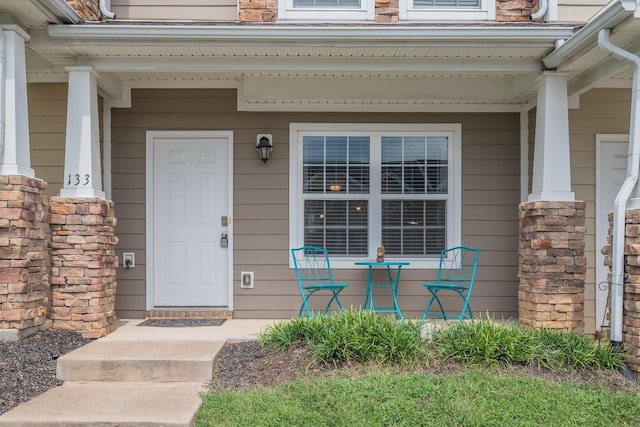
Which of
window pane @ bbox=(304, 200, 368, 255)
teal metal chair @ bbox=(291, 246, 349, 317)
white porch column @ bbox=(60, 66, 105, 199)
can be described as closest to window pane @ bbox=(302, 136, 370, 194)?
window pane @ bbox=(304, 200, 368, 255)

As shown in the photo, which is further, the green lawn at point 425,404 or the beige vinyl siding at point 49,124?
the beige vinyl siding at point 49,124

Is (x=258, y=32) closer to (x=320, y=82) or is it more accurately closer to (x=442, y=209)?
(x=320, y=82)

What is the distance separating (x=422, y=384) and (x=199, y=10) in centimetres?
402

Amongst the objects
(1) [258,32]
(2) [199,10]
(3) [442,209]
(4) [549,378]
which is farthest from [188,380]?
(2) [199,10]

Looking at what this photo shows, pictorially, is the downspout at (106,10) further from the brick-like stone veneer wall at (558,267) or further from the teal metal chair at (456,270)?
the brick-like stone veneer wall at (558,267)

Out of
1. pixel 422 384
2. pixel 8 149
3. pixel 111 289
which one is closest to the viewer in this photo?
pixel 422 384

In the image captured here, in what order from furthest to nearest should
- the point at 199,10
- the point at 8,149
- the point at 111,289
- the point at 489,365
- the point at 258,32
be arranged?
the point at 199,10 → the point at 111,289 → the point at 258,32 → the point at 8,149 → the point at 489,365

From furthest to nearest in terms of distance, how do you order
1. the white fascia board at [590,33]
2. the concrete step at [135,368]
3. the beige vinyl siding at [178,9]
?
the beige vinyl siding at [178,9] → the concrete step at [135,368] → the white fascia board at [590,33]

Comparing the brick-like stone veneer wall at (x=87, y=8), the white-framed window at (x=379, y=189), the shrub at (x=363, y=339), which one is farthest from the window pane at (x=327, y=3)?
the shrub at (x=363, y=339)

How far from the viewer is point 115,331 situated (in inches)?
177

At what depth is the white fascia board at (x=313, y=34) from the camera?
404cm

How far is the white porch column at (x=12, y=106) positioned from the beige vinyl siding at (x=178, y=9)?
1.30 metres

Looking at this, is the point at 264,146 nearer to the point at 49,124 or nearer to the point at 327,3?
the point at 327,3

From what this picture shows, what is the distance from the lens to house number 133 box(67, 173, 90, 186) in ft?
13.9
